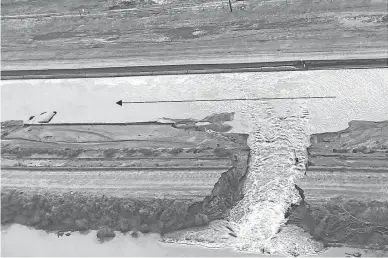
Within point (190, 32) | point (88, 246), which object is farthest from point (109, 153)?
point (190, 32)

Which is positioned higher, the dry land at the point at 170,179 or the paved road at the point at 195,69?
the paved road at the point at 195,69

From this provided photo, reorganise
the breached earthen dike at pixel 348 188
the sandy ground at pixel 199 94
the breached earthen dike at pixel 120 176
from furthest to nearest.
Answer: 1. the sandy ground at pixel 199 94
2. the breached earthen dike at pixel 120 176
3. the breached earthen dike at pixel 348 188

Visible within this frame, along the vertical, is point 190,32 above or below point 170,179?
above

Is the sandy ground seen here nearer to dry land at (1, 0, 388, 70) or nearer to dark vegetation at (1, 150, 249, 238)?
dry land at (1, 0, 388, 70)

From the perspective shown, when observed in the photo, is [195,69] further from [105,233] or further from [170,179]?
[105,233]

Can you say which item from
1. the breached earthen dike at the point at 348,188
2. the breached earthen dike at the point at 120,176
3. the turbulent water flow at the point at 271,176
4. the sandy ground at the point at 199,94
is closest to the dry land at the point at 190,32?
the sandy ground at the point at 199,94

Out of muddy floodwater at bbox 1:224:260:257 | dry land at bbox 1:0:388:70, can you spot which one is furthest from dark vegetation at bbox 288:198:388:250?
dry land at bbox 1:0:388:70

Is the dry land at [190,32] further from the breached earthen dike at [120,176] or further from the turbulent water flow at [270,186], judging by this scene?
the breached earthen dike at [120,176]
